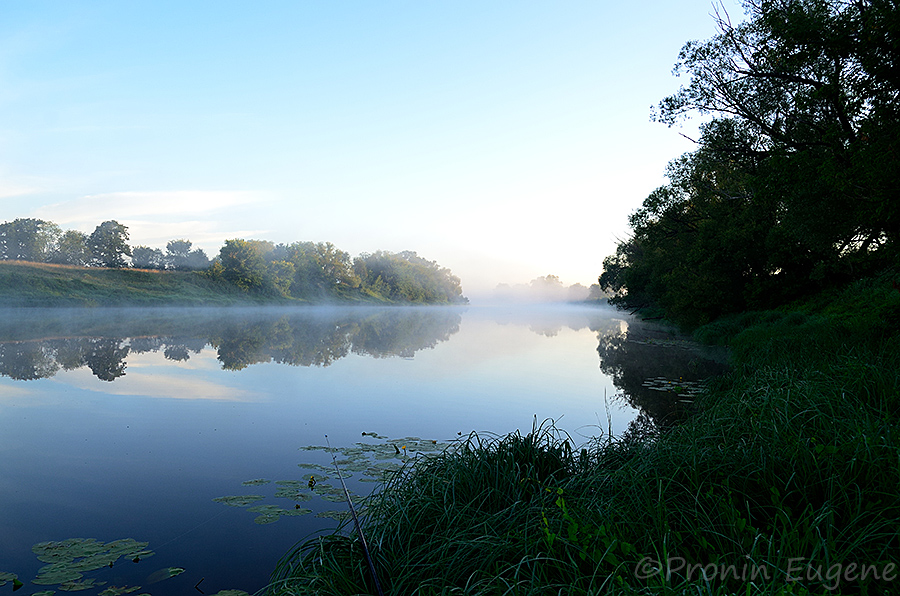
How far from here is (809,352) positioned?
436 inches

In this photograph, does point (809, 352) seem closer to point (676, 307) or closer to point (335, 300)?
point (676, 307)

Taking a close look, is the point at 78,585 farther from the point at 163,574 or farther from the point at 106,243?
the point at 106,243

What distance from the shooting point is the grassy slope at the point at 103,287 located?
57094 millimetres

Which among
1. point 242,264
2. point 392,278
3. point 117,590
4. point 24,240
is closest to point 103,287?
point 242,264

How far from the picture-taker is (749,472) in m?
4.34

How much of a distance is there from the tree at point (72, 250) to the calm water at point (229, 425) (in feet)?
284

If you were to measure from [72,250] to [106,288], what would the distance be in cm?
4353

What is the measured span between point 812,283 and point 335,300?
99.3 metres

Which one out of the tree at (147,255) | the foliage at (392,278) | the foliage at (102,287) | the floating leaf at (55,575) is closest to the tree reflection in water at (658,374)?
the floating leaf at (55,575)

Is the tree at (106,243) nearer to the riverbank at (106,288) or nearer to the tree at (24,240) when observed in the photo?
the tree at (24,240)

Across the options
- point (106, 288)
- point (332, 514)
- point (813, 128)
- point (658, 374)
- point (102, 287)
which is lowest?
point (332, 514)

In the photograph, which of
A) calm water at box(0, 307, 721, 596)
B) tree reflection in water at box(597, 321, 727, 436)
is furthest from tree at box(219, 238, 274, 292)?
tree reflection in water at box(597, 321, 727, 436)

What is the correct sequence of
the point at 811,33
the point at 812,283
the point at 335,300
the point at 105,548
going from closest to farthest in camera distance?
the point at 105,548 → the point at 811,33 → the point at 812,283 → the point at 335,300

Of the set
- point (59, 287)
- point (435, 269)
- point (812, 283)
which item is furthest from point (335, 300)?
point (812, 283)
